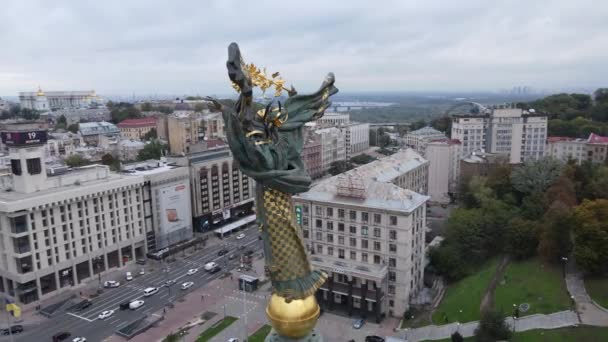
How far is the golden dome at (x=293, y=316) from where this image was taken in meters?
15.6

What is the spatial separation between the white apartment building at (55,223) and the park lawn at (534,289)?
38.6 metres

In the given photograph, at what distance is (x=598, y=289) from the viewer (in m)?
34.9

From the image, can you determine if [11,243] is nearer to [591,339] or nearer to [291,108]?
[291,108]

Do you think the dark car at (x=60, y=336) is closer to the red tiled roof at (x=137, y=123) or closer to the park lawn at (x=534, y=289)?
the park lawn at (x=534, y=289)

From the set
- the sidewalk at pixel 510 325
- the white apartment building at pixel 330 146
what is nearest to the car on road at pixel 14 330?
the sidewalk at pixel 510 325

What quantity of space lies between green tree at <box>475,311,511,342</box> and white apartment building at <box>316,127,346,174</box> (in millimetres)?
64881

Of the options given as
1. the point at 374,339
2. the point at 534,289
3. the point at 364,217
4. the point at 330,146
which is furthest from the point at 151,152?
the point at 534,289

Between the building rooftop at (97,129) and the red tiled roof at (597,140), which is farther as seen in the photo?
the building rooftop at (97,129)

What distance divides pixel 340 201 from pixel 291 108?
79.8ft

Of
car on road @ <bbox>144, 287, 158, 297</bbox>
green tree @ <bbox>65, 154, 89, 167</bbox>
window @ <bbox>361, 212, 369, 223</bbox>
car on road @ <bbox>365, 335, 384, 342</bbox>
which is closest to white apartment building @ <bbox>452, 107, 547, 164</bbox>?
window @ <bbox>361, 212, 369, 223</bbox>

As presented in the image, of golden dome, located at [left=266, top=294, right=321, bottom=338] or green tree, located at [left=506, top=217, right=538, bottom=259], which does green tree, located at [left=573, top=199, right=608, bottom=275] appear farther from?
golden dome, located at [left=266, top=294, right=321, bottom=338]

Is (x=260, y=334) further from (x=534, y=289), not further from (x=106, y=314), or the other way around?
(x=534, y=289)

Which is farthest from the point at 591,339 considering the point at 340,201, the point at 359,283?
the point at 340,201

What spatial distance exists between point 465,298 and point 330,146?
62321 mm
